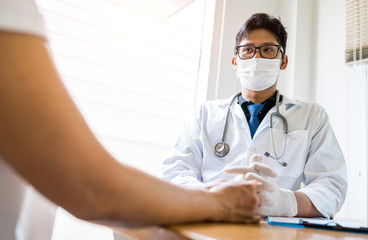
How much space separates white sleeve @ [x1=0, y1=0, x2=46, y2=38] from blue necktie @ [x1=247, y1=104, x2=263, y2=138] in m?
1.36

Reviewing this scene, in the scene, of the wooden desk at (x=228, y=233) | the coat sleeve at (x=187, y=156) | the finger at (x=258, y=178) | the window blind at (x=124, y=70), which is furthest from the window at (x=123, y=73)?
the wooden desk at (x=228, y=233)

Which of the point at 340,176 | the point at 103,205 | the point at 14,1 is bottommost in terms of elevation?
the point at 103,205

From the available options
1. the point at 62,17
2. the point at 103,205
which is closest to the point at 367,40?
the point at 62,17

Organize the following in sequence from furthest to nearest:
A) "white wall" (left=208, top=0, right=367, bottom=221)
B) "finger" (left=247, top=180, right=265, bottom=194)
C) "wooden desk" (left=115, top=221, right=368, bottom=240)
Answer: "white wall" (left=208, top=0, right=367, bottom=221) < "finger" (left=247, top=180, right=265, bottom=194) < "wooden desk" (left=115, top=221, right=368, bottom=240)

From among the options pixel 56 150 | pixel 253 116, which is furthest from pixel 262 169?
pixel 253 116

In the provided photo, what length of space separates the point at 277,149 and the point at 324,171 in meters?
0.24

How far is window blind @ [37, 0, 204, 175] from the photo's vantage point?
1753 mm

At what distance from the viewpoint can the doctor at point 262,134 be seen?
1.48m

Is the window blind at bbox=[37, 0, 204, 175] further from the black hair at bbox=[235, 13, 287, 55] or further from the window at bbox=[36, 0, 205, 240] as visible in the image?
the black hair at bbox=[235, 13, 287, 55]

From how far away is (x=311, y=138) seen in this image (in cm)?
157

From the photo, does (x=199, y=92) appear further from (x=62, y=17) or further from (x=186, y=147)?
(x=62, y=17)

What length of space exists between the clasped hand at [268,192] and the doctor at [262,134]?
1.37 ft

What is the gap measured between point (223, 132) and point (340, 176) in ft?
1.93

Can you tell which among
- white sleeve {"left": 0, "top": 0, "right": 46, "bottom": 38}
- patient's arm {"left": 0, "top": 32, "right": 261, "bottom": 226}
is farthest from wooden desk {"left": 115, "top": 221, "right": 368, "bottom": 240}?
white sleeve {"left": 0, "top": 0, "right": 46, "bottom": 38}
